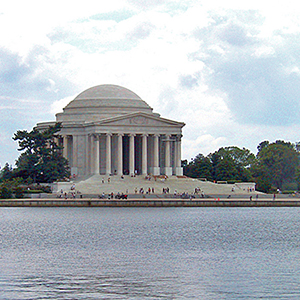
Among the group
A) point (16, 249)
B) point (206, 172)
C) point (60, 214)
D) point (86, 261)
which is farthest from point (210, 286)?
point (206, 172)

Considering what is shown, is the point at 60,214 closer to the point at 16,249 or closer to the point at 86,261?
the point at 16,249

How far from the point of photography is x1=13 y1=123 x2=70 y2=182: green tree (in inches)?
5773

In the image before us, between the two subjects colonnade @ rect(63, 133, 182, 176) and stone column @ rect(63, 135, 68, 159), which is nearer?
colonnade @ rect(63, 133, 182, 176)

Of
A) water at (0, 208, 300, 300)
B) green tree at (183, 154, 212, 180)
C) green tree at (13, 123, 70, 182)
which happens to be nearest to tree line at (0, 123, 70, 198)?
green tree at (13, 123, 70, 182)

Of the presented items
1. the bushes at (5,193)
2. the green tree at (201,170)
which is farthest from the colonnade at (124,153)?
the bushes at (5,193)

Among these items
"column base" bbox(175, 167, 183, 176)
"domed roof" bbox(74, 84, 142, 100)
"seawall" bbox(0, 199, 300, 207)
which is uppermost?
"domed roof" bbox(74, 84, 142, 100)

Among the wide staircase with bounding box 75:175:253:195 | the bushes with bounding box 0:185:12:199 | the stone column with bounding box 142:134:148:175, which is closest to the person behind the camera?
the bushes with bounding box 0:185:12:199

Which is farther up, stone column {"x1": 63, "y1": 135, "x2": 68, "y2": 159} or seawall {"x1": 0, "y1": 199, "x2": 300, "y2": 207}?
stone column {"x1": 63, "y1": 135, "x2": 68, "y2": 159}

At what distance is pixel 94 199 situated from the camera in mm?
125188

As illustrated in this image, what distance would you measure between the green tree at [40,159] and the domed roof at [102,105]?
1132 cm

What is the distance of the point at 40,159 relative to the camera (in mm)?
151250

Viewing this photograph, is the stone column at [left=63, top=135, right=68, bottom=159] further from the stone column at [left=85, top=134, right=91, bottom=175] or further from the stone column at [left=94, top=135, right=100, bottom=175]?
the stone column at [left=94, top=135, right=100, bottom=175]

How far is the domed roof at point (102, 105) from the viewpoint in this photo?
164 meters

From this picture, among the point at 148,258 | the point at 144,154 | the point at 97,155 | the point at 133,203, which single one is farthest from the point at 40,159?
the point at 148,258
